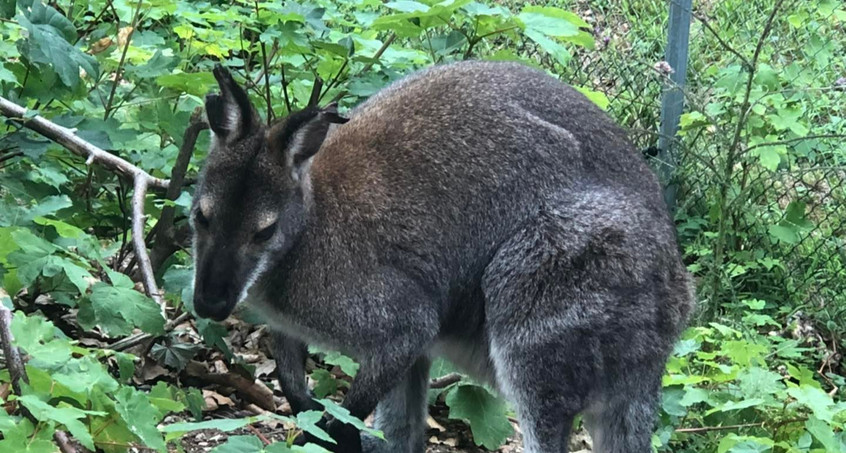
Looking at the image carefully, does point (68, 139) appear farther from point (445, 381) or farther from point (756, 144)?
point (756, 144)

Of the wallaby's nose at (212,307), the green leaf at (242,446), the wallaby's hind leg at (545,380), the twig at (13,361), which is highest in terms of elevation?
the green leaf at (242,446)

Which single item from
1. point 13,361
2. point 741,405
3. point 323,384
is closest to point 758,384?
point 741,405

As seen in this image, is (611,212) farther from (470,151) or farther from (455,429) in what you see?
(455,429)

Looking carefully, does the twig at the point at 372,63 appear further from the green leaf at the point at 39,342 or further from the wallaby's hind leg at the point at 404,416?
the green leaf at the point at 39,342

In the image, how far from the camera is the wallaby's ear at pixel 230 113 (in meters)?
3.85

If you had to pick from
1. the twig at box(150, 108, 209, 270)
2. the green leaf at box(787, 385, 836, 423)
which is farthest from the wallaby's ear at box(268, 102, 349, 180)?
the green leaf at box(787, 385, 836, 423)

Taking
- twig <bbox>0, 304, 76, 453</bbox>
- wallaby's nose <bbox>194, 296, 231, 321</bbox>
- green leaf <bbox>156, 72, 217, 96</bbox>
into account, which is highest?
green leaf <bbox>156, 72, 217, 96</bbox>

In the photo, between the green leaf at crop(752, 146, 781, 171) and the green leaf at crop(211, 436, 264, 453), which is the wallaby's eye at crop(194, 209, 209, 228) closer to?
the green leaf at crop(211, 436, 264, 453)

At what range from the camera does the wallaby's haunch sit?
406cm

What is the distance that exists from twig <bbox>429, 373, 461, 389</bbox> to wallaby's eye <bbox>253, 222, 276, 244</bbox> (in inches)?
61.8

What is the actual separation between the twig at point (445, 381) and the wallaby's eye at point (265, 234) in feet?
5.15

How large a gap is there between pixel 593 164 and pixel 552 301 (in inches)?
22.9

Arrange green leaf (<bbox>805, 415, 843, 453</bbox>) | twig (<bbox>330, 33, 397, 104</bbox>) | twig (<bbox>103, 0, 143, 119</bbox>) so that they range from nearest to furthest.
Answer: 1. green leaf (<bbox>805, 415, 843, 453</bbox>)
2. twig (<bbox>103, 0, 143, 119</bbox>)
3. twig (<bbox>330, 33, 397, 104</bbox>)

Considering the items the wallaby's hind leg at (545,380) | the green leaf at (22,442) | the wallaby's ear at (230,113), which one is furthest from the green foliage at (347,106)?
the wallaby's hind leg at (545,380)
